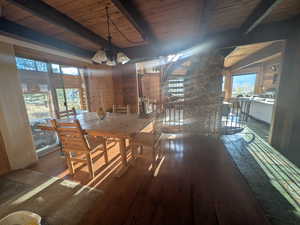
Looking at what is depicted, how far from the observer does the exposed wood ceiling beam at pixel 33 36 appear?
1850 mm

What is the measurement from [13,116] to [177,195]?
301 cm

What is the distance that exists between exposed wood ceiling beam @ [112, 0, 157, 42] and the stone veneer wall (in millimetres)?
1616

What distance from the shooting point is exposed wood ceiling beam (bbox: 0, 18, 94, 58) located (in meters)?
1.85

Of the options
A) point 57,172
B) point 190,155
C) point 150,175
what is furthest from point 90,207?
point 190,155

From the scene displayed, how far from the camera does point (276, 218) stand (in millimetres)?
1271

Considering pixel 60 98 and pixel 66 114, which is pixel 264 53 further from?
pixel 60 98

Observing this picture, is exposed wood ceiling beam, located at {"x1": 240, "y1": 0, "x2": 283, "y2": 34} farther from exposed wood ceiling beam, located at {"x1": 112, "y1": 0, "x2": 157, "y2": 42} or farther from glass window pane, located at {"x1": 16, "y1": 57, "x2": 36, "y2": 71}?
glass window pane, located at {"x1": 16, "y1": 57, "x2": 36, "y2": 71}

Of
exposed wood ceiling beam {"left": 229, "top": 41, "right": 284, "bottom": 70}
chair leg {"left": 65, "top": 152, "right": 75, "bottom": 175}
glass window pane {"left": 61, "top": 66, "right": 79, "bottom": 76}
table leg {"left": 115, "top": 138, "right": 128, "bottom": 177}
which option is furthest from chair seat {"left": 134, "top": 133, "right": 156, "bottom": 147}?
exposed wood ceiling beam {"left": 229, "top": 41, "right": 284, "bottom": 70}

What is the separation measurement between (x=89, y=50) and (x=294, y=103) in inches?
189

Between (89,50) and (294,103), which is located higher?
(89,50)

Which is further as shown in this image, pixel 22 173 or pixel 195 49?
pixel 195 49

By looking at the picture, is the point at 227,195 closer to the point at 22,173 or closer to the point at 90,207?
the point at 90,207

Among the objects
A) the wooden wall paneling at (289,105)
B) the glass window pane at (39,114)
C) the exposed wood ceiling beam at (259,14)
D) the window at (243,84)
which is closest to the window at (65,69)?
the glass window pane at (39,114)

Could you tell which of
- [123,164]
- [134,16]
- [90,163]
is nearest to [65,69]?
[134,16]
